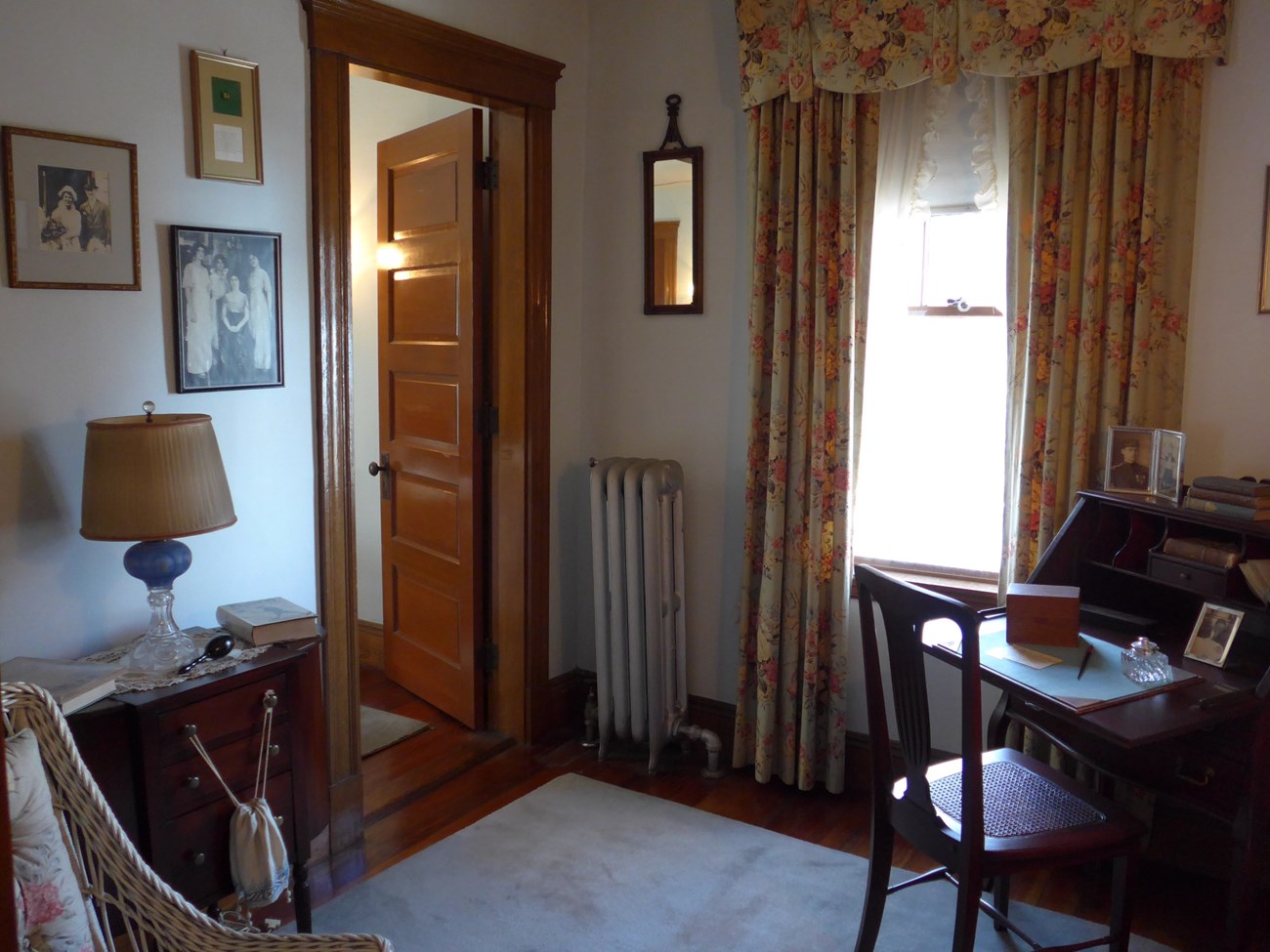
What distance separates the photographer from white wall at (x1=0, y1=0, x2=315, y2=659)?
2039 millimetres

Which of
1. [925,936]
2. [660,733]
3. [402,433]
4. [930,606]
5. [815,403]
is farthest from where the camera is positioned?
[402,433]

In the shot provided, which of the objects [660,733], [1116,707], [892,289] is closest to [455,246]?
[892,289]

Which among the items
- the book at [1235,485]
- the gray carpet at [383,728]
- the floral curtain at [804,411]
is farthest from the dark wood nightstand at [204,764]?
the book at [1235,485]

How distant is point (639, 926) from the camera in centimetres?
243

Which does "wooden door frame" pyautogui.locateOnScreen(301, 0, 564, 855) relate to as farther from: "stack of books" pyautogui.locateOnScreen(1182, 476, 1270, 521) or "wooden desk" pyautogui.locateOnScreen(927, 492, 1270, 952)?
"stack of books" pyautogui.locateOnScreen(1182, 476, 1270, 521)

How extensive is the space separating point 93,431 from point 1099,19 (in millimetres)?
2485

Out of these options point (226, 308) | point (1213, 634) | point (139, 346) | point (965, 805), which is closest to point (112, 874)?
point (139, 346)

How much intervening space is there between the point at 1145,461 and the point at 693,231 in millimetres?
1543

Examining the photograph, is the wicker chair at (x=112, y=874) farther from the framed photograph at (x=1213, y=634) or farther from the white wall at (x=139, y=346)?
the framed photograph at (x=1213, y=634)

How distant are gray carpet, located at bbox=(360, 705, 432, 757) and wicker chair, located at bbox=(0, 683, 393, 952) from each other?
1750 millimetres

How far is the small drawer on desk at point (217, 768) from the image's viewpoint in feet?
6.55

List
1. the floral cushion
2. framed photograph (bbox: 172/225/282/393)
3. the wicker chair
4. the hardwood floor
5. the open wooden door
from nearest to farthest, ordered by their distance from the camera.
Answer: the floral cushion
the wicker chair
framed photograph (bbox: 172/225/282/393)
the hardwood floor
the open wooden door

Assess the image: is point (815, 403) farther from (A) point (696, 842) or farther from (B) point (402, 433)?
(B) point (402, 433)

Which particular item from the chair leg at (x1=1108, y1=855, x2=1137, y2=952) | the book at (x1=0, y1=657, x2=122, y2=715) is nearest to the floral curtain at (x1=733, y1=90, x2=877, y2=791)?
the chair leg at (x1=1108, y1=855, x2=1137, y2=952)
